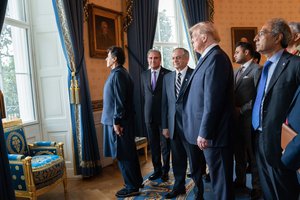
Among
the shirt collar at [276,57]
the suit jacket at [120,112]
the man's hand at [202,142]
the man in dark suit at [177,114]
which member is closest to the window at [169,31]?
the man in dark suit at [177,114]

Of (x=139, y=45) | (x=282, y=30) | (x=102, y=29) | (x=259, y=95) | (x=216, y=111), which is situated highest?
(x=102, y=29)

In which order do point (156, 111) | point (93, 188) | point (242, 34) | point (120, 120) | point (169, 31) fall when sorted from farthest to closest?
point (242, 34) < point (169, 31) < point (156, 111) < point (93, 188) < point (120, 120)

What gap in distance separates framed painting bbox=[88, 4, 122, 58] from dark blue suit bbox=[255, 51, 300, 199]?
9.94 ft

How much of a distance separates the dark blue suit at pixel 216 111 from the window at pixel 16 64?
2619 mm

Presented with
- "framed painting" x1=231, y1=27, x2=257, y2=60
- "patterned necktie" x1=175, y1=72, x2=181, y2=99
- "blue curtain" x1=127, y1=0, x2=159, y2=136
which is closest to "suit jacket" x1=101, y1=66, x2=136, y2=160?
"patterned necktie" x1=175, y1=72, x2=181, y2=99

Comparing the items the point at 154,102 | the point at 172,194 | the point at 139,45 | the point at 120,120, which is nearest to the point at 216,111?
the point at 120,120

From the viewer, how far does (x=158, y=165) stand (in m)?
3.69

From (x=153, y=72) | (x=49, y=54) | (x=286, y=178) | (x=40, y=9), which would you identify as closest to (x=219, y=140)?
(x=286, y=178)

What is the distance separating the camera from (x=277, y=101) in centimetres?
179

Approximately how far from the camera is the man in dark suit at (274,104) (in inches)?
69.7

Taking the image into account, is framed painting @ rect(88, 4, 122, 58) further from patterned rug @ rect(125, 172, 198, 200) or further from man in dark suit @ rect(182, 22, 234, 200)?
man in dark suit @ rect(182, 22, 234, 200)

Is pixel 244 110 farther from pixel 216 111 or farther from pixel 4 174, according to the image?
pixel 4 174

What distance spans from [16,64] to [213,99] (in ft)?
9.61

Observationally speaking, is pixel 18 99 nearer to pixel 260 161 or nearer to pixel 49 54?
pixel 49 54
